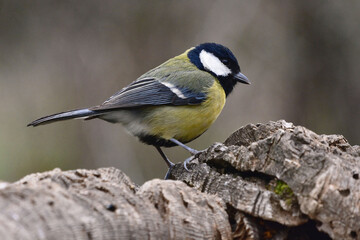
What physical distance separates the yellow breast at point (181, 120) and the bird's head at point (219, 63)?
0.39 metres

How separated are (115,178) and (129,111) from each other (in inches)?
58.8

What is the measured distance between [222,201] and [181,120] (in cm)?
147

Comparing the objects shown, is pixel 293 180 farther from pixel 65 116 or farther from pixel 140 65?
pixel 140 65

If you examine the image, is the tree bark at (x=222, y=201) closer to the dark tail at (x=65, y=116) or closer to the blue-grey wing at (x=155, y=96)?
the dark tail at (x=65, y=116)

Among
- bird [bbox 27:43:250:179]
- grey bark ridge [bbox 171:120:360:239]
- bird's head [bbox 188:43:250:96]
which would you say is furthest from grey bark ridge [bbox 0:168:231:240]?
bird's head [bbox 188:43:250:96]

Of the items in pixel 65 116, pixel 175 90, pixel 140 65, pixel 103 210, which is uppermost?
pixel 140 65

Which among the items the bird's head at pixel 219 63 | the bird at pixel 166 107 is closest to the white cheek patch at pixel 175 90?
the bird at pixel 166 107

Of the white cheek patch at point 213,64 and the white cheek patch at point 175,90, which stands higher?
the white cheek patch at point 213,64

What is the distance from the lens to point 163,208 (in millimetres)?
1861

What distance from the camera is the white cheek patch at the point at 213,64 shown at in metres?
3.88

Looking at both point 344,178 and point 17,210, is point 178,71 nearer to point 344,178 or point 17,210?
point 344,178

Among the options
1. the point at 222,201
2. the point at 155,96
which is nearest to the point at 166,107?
the point at 155,96

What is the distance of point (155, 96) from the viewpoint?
353cm

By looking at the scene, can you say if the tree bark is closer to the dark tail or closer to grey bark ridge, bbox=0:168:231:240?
grey bark ridge, bbox=0:168:231:240
